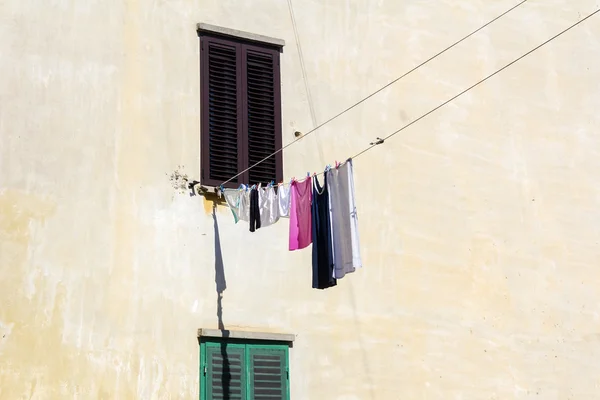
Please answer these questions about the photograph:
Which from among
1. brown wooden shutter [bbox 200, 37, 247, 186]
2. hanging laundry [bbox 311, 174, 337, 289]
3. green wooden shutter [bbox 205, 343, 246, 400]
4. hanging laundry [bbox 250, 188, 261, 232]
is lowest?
green wooden shutter [bbox 205, 343, 246, 400]

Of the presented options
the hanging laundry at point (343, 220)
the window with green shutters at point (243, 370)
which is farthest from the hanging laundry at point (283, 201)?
the window with green shutters at point (243, 370)

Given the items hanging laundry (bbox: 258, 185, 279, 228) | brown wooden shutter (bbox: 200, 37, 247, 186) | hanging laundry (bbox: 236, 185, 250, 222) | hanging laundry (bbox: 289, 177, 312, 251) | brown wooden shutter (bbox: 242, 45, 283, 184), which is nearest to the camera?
hanging laundry (bbox: 289, 177, 312, 251)

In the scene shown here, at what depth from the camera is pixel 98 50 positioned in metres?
12.8

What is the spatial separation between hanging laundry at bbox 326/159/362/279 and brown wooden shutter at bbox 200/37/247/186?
1.76m

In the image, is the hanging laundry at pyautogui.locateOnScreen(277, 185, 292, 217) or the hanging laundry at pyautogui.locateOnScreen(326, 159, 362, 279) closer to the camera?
the hanging laundry at pyautogui.locateOnScreen(326, 159, 362, 279)

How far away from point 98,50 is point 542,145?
20.6ft

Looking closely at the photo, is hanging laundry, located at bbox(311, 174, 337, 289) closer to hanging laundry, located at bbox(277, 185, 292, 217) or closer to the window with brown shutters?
hanging laundry, located at bbox(277, 185, 292, 217)

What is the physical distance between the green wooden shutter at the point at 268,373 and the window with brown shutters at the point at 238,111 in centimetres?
202

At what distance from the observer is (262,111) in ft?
44.4

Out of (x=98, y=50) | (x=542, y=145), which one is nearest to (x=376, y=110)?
(x=542, y=145)

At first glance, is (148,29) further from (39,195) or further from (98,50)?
(39,195)

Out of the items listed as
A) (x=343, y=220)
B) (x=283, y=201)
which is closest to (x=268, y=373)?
(x=283, y=201)

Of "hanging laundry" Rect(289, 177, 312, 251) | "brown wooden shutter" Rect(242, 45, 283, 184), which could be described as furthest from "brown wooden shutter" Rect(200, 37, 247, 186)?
"hanging laundry" Rect(289, 177, 312, 251)

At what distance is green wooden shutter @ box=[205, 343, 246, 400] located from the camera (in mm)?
12062
